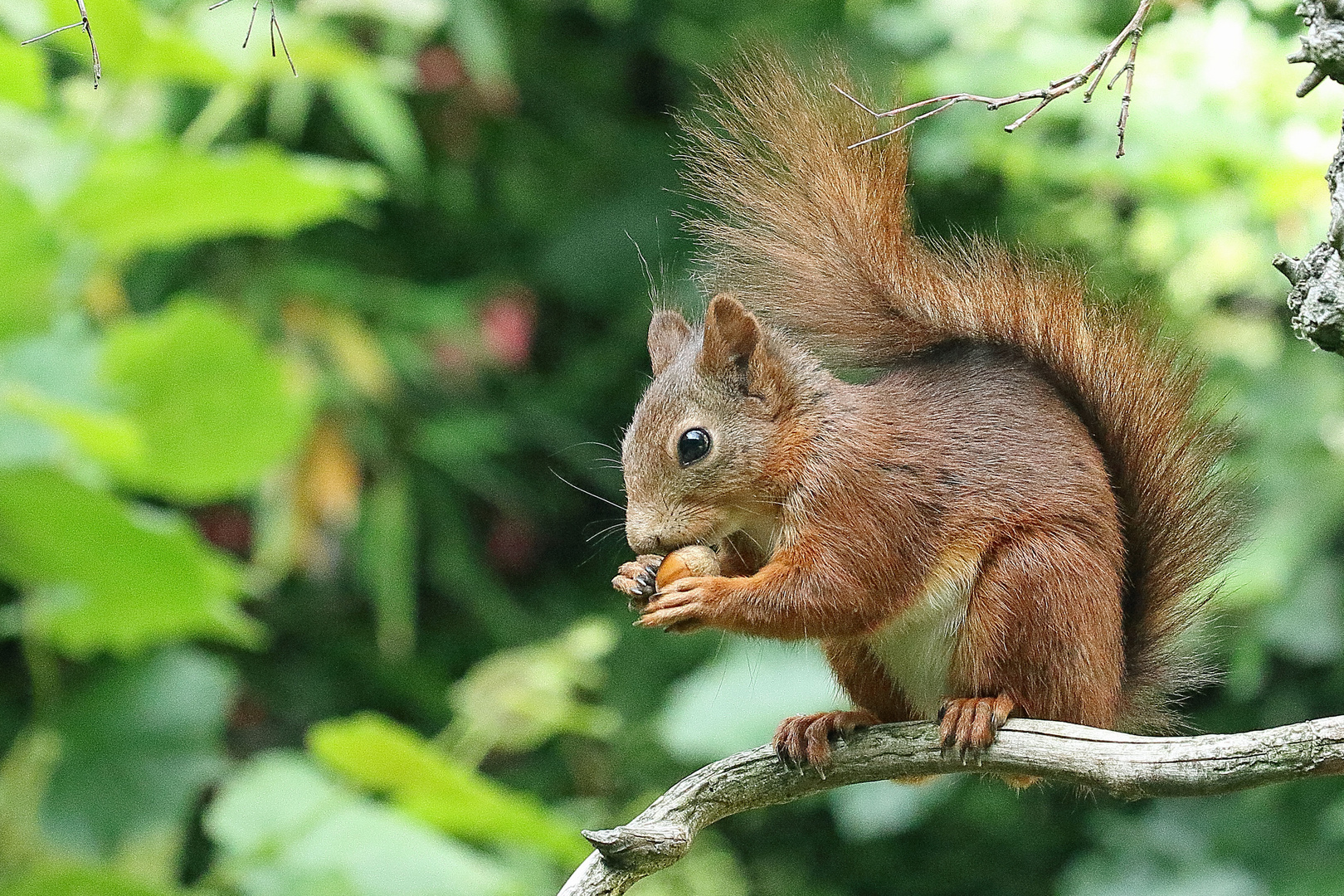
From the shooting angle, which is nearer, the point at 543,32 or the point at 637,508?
the point at 637,508

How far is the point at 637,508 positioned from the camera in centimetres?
137

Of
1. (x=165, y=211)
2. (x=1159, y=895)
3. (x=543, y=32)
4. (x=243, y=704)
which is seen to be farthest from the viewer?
(x=543, y=32)

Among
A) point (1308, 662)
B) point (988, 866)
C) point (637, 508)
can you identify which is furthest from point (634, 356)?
point (637, 508)

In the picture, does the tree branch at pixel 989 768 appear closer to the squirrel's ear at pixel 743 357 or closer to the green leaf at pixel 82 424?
the squirrel's ear at pixel 743 357

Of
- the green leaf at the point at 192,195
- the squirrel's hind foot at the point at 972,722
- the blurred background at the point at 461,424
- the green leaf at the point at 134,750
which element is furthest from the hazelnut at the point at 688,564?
the green leaf at the point at 134,750

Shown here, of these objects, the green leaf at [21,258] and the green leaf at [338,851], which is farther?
the green leaf at [338,851]

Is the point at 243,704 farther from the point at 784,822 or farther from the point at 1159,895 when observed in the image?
the point at 1159,895

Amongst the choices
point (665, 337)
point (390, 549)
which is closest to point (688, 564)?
point (665, 337)

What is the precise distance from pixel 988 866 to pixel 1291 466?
1.77 m

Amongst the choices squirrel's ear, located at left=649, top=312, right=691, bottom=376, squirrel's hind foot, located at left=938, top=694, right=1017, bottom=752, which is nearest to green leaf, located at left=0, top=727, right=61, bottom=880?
squirrel's ear, located at left=649, top=312, right=691, bottom=376

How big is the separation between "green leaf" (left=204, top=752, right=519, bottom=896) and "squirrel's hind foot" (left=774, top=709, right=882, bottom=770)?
1.21 metres

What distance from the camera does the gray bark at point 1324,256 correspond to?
2.88 ft

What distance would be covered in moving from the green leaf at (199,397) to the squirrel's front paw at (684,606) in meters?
1.34

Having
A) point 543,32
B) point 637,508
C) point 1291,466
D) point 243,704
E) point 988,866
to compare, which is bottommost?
point 988,866
